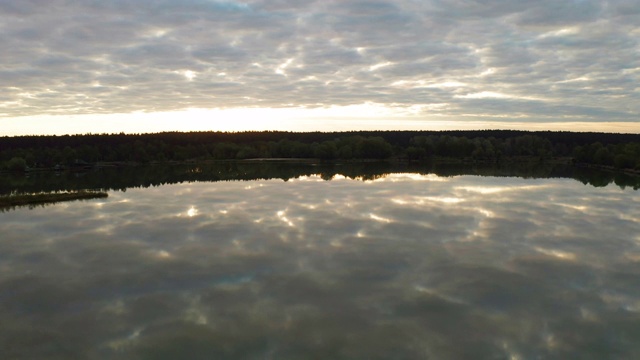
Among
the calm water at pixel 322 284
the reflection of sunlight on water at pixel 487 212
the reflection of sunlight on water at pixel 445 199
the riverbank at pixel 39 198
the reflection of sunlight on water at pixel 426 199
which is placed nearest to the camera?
the calm water at pixel 322 284

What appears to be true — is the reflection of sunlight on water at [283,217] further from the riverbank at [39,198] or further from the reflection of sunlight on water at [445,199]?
the riverbank at [39,198]

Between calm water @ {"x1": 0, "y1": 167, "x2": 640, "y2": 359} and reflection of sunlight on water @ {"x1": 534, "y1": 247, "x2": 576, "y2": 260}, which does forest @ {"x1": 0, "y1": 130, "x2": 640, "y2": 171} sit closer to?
calm water @ {"x1": 0, "y1": 167, "x2": 640, "y2": 359}

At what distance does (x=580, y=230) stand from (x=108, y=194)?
60023mm

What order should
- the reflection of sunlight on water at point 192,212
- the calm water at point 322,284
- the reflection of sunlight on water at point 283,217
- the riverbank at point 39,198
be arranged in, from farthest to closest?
the riverbank at point 39,198 → the reflection of sunlight on water at point 192,212 → the reflection of sunlight on water at point 283,217 → the calm water at point 322,284

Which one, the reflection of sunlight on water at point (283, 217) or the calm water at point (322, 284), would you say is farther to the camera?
the reflection of sunlight on water at point (283, 217)

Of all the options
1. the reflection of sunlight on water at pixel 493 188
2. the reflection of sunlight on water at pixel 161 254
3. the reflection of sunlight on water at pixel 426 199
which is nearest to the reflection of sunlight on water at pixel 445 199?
the reflection of sunlight on water at pixel 426 199

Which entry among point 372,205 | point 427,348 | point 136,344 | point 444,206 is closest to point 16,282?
point 136,344

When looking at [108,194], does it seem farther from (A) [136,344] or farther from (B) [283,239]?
(A) [136,344]

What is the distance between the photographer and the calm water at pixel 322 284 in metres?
18.5

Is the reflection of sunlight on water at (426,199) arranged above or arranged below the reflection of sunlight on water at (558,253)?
below

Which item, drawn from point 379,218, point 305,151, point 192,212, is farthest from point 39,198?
point 305,151

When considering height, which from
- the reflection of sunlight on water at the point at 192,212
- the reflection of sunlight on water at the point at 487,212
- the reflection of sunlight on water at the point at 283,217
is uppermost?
the reflection of sunlight on water at the point at 283,217

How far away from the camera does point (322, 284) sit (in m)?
25.5

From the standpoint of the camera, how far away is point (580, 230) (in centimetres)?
4028
